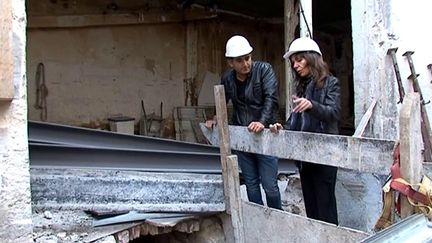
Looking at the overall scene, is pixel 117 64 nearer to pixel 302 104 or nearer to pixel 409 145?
pixel 302 104

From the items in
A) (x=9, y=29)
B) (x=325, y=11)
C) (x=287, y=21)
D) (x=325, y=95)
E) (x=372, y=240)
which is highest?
(x=325, y=11)

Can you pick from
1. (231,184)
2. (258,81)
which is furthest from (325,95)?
(231,184)

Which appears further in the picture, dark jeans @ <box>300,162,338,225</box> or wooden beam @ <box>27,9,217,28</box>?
wooden beam @ <box>27,9,217,28</box>

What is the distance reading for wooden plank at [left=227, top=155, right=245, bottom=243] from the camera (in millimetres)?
3529

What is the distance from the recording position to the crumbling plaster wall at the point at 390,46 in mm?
4168

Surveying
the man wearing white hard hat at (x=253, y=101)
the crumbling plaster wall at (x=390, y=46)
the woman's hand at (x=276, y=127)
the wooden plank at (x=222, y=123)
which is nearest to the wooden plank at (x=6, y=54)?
the wooden plank at (x=222, y=123)

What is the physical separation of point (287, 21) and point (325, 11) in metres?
4.58

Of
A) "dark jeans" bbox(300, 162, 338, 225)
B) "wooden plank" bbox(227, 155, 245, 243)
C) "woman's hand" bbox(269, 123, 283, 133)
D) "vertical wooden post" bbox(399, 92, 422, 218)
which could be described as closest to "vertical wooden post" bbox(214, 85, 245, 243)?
"wooden plank" bbox(227, 155, 245, 243)

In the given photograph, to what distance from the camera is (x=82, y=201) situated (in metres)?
3.68

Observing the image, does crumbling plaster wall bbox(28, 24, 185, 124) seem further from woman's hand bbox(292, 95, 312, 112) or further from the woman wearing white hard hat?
woman's hand bbox(292, 95, 312, 112)

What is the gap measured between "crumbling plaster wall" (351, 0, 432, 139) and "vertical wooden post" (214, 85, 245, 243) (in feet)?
4.70

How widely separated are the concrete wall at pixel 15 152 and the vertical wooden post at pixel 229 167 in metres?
1.33

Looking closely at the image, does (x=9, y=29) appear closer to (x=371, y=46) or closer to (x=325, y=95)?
(x=325, y=95)

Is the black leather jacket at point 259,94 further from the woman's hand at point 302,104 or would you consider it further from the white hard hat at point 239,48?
the woman's hand at point 302,104
